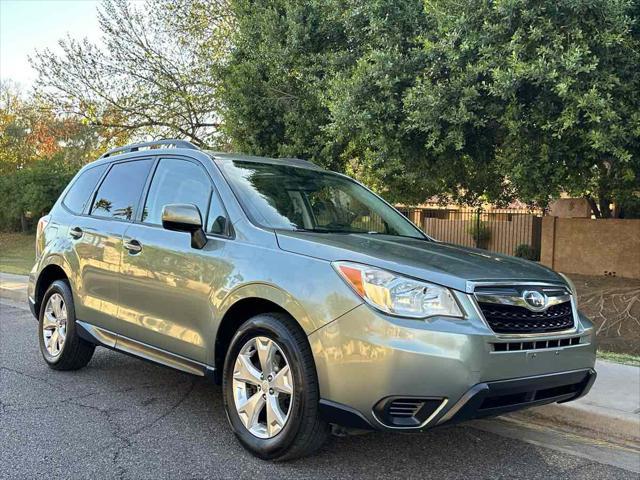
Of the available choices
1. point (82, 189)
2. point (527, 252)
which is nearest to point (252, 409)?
point (82, 189)

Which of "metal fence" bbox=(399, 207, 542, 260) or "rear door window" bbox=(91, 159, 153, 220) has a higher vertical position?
"rear door window" bbox=(91, 159, 153, 220)

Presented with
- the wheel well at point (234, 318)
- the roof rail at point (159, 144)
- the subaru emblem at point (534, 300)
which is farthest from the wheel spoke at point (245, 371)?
the roof rail at point (159, 144)

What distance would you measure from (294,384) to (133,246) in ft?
6.34

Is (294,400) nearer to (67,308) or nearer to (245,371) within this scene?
(245,371)

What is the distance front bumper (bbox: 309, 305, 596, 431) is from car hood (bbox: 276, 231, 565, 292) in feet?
0.86

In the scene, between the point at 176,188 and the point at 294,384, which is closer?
the point at 294,384

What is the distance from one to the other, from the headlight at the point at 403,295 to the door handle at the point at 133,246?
2003 mm

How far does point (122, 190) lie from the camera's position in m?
5.23

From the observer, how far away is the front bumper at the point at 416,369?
3055 millimetres

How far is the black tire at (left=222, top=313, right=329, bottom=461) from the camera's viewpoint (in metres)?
3.35

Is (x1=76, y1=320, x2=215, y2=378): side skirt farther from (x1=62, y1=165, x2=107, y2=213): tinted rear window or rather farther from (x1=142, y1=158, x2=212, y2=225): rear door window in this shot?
(x1=62, y1=165, x2=107, y2=213): tinted rear window

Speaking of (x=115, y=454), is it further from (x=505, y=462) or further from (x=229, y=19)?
(x=229, y=19)

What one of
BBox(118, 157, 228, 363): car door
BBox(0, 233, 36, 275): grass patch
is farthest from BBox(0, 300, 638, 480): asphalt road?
BBox(0, 233, 36, 275): grass patch

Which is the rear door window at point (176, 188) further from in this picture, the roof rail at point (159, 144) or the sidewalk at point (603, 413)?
the sidewalk at point (603, 413)
